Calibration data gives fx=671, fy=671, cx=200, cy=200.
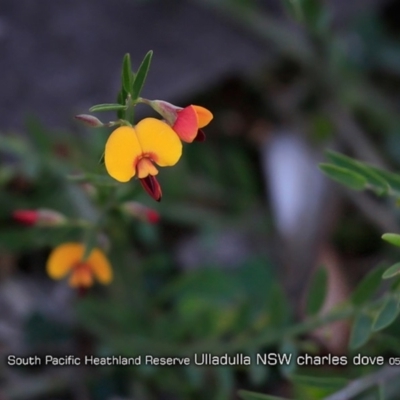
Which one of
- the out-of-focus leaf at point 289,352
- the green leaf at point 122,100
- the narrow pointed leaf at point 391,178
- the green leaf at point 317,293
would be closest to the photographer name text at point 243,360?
the out-of-focus leaf at point 289,352

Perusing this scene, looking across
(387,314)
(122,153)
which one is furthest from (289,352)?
(122,153)

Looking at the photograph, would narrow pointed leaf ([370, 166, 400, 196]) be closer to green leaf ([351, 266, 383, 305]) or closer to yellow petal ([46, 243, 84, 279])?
green leaf ([351, 266, 383, 305])

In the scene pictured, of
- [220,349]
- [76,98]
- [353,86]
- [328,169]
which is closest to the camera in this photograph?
[328,169]

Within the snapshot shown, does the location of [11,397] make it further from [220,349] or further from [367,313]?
[367,313]

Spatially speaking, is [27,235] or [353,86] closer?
[27,235]

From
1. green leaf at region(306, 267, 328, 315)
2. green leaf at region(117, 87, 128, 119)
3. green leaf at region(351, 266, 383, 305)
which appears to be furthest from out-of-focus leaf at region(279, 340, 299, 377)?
green leaf at region(117, 87, 128, 119)

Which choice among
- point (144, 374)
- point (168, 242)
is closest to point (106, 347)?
point (144, 374)
